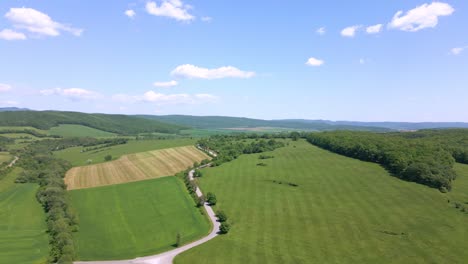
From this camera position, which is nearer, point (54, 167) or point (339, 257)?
point (339, 257)

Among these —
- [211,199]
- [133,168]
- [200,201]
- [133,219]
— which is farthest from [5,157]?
[211,199]

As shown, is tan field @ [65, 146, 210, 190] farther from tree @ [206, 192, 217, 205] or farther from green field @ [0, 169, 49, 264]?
tree @ [206, 192, 217, 205]

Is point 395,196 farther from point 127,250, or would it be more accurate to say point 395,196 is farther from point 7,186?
point 7,186

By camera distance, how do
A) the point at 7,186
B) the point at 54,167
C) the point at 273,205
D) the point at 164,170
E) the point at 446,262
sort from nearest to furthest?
the point at 446,262 → the point at 273,205 → the point at 7,186 → the point at 54,167 → the point at 164,170

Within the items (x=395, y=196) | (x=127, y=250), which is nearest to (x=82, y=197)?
(x=127, y=250)

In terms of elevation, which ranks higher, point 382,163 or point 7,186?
point 382,163

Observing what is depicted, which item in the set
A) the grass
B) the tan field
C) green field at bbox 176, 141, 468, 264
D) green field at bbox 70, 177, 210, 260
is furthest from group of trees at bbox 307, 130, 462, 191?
the grass
